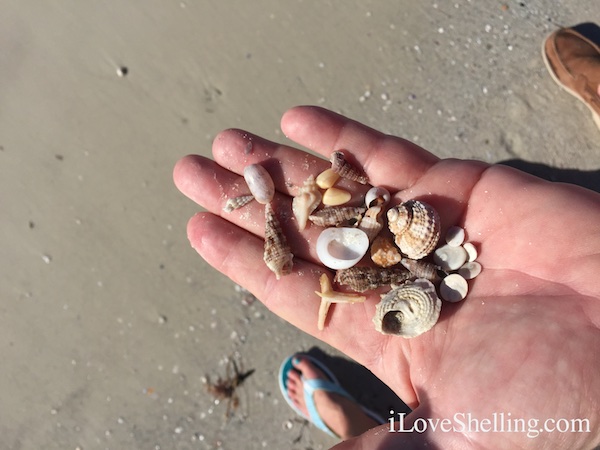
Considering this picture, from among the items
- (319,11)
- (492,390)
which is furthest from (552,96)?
(492,390)

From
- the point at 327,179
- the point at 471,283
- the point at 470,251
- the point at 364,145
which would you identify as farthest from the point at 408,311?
the point at 364,145

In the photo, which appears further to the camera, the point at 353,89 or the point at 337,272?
the point at 353,89

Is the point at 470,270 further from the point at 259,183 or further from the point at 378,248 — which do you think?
the point at 259,183

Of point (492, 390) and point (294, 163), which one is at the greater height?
point (294, 163)

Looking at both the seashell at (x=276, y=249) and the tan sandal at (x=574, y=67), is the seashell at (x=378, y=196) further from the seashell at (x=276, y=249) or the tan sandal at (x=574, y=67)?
the tan sandal at (x=574, y=67)

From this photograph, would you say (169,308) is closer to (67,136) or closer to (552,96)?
(67,136)

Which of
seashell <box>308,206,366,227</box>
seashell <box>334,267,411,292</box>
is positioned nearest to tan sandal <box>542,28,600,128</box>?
seashell <box>308,206,366,227</box>

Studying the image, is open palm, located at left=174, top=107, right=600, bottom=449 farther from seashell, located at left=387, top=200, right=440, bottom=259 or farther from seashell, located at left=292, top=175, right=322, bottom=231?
seashell, located at left=387, top=200, right=440, bottom=259
